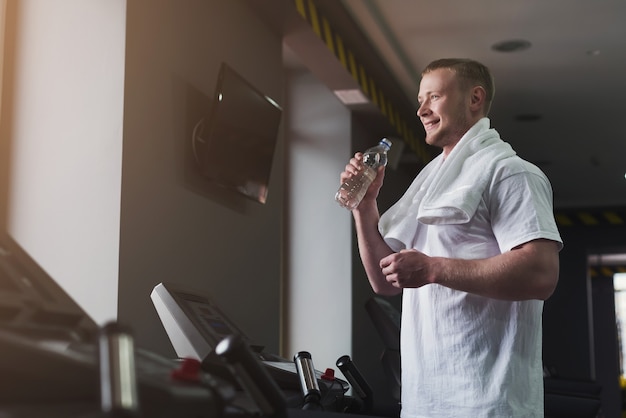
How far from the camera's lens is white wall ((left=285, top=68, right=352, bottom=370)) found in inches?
204

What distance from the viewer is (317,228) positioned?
17.4 ft

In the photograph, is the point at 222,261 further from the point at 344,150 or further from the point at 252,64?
the point at 344,150

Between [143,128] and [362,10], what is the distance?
6.25ft

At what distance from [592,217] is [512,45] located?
5.22 meters

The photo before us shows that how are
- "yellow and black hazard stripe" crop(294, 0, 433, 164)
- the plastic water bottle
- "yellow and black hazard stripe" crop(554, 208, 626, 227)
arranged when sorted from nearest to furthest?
the plastic water bottle, "yellow and black hazard stripe" crop(294, 0, 433, 164), "yellow and black hazard stripe" crop(554, 208, 626, 227)

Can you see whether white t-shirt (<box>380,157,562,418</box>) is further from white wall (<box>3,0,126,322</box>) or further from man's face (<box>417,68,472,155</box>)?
white wall (<box>3,0,126,322</box>)

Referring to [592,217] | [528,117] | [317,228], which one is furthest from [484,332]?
[592,217]

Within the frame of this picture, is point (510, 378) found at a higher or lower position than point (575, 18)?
lower

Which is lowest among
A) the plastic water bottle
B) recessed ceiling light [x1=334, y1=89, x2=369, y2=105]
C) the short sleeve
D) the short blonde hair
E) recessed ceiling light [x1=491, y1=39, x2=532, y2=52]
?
the short sleeve

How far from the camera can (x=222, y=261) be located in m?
3.27

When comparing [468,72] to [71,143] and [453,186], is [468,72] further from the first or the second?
[71,143]

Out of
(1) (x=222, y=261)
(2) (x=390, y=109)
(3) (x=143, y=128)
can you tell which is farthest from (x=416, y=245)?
(2) (x=390, y=109)

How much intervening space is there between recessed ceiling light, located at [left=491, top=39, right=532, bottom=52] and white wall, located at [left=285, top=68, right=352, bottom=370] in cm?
108

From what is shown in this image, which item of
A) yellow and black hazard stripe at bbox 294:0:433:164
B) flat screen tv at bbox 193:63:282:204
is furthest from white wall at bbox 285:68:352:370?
flat screen tv at bbox 193:63:282:204
